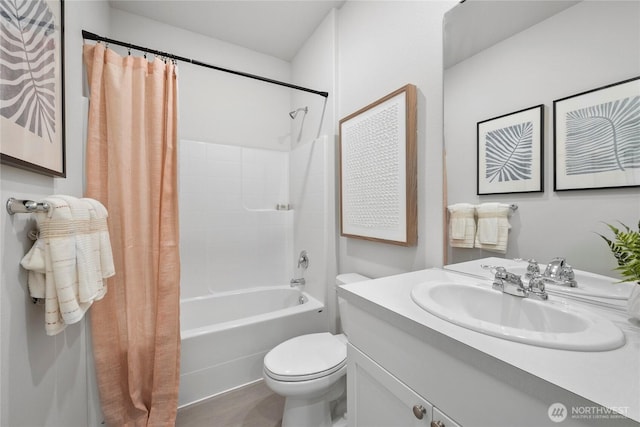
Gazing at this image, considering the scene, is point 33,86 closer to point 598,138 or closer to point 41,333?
point 41,333

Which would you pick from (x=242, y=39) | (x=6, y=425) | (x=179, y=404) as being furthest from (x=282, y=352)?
(x=242, y=39)

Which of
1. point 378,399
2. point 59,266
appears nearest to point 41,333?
point 59,266

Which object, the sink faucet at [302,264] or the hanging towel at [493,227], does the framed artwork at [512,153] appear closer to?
the hanging towel at [493,227]

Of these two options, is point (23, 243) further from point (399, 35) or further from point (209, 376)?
point (399, 35)

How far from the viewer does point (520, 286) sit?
2.68 feet

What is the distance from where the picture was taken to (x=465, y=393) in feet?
1.89

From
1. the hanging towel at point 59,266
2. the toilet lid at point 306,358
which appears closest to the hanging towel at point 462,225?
the toilet lid at point 306,358

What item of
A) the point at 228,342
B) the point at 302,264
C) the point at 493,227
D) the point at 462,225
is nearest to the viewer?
the point at 493,227

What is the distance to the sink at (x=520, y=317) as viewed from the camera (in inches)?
21.3

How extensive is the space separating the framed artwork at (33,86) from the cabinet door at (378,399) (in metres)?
1.23

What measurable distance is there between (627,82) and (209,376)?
2.30 m

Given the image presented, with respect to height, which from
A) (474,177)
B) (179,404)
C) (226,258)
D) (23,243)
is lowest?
(179,404)

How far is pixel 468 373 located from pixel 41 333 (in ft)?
4.42

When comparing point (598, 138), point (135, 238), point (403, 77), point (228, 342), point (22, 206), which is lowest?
point (228, 342)
